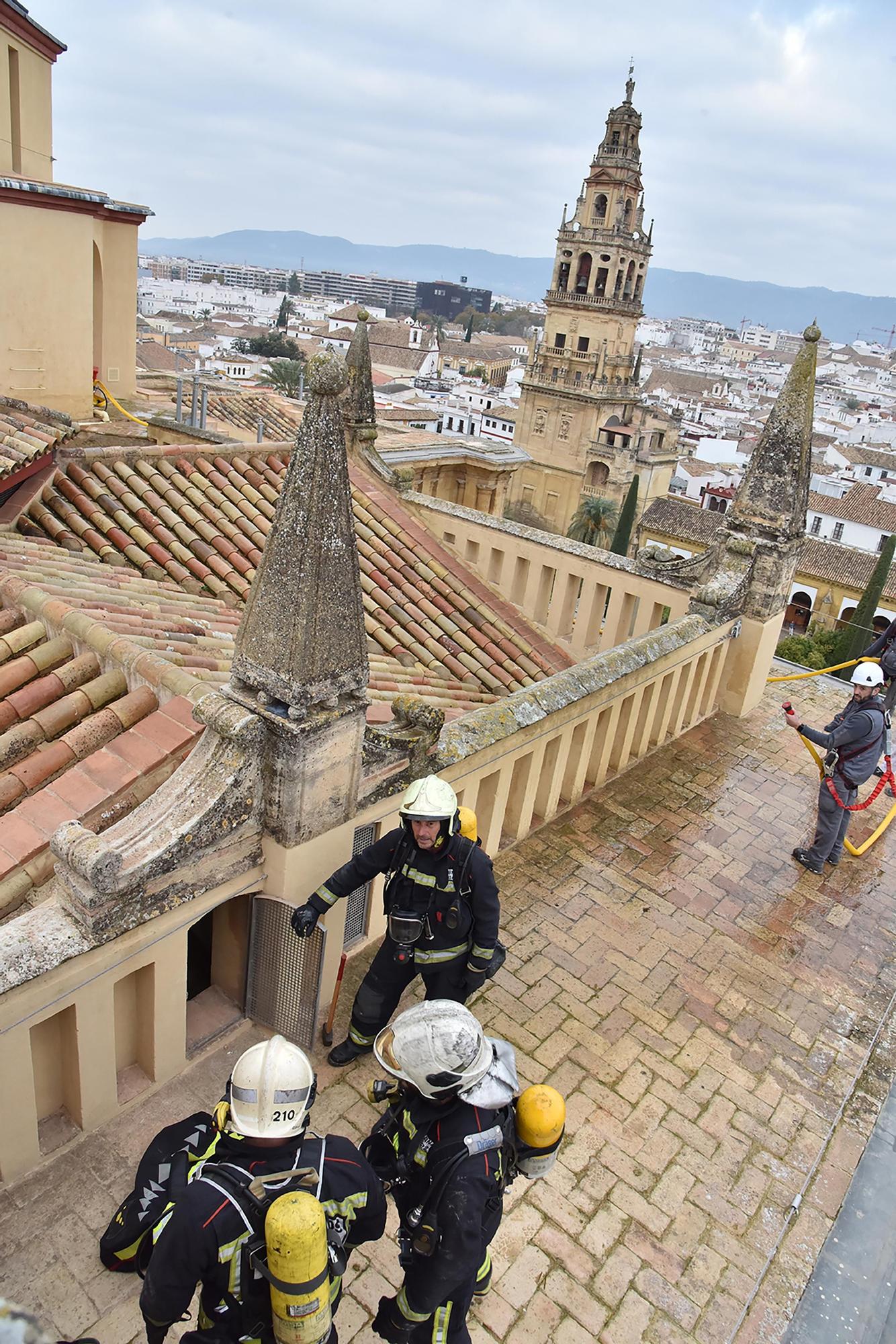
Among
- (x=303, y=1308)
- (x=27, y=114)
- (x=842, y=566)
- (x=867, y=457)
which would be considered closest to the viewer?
(x=303, y=1308)

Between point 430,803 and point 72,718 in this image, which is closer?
point 430,803

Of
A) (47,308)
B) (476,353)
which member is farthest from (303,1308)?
(476,353)

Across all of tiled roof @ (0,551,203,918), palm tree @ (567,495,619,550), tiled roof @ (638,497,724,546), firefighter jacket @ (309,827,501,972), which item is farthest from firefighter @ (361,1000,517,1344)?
palm tree @ (567,495,619,550)

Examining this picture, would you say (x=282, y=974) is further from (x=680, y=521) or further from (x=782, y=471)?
(x=680, y=521)

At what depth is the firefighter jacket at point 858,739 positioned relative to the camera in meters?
7.21

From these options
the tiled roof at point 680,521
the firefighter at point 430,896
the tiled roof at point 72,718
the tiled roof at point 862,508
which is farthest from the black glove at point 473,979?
the tiled roof at point 862,508

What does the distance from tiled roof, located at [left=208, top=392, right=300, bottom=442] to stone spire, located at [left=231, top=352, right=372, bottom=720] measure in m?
17.2

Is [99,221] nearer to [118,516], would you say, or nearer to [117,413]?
[117,413]

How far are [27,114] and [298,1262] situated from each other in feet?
44.7

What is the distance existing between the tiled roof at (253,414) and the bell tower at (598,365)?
49235 mm

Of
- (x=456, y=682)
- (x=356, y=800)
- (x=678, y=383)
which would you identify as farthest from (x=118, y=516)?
(x=678, y=383)

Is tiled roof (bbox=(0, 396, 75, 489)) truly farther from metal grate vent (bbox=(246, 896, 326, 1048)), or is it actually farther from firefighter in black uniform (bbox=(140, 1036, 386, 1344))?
firefighter in black uniform (bbox=(140, 1036, 386, 1344))

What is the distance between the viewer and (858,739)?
7266mm

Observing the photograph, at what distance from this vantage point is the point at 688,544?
193 ft
